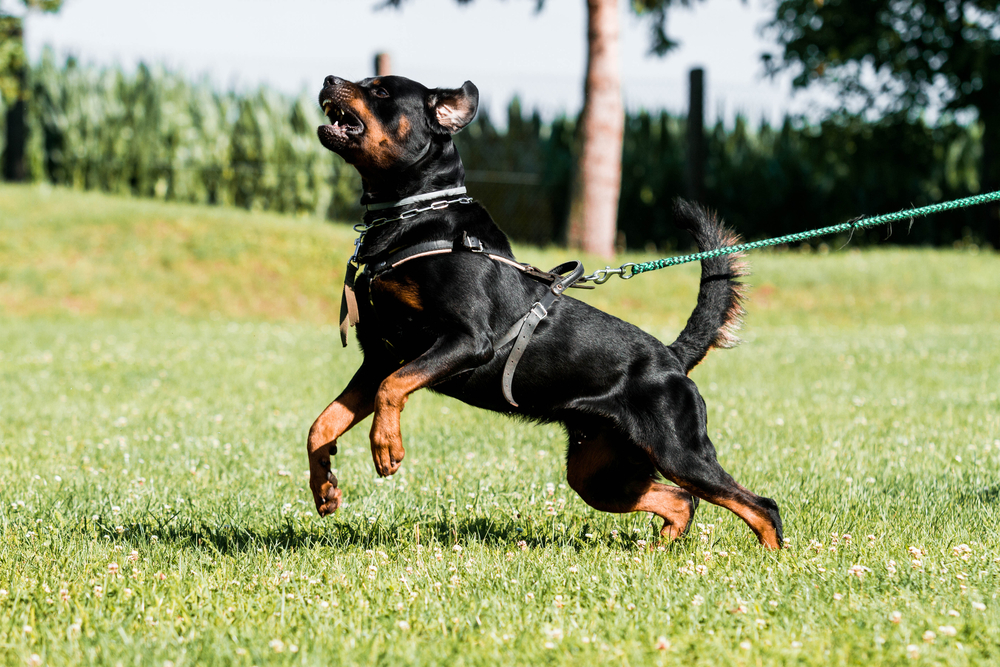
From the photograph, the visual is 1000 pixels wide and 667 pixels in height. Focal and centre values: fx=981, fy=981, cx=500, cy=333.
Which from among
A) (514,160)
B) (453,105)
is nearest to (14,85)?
(514,160)

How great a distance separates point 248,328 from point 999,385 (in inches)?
369

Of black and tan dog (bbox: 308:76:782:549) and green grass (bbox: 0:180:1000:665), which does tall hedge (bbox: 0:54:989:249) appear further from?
black and tan dog (bbox: 308:76:782:549)

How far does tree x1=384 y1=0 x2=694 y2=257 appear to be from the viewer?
1755 centimetres

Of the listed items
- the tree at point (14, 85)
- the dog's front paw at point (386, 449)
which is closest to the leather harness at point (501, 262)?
the dog's front paw at point (386, 449)

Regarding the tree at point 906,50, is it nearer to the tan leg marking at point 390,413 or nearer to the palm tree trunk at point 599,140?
the palm tree trunk at point 599,140

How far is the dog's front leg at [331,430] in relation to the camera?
391 centimetres

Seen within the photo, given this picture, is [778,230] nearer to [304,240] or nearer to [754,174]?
[754,174]

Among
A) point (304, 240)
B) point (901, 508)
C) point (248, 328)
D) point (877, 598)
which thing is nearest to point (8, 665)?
point (877, 598)

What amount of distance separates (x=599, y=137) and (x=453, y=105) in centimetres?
1400

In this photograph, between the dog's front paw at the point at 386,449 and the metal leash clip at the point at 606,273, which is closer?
the dog's front paw at the point at 386,449

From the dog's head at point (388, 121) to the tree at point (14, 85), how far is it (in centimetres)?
1479

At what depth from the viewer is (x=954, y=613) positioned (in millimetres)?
3084

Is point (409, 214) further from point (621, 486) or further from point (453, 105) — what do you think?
point (621, 486)

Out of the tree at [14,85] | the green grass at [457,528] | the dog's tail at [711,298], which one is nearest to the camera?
the green grass at [457,528]
